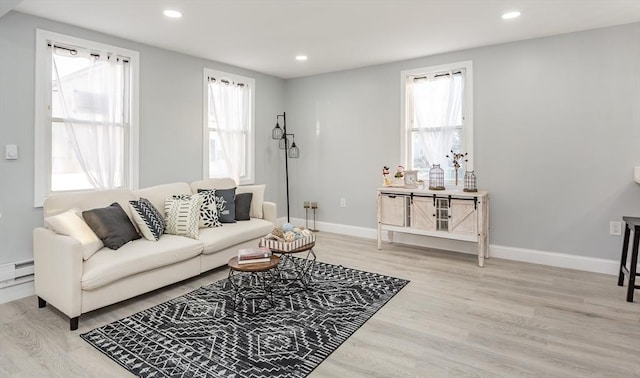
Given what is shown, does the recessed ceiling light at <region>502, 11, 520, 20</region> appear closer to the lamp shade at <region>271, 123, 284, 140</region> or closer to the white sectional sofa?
the white sectional sofa

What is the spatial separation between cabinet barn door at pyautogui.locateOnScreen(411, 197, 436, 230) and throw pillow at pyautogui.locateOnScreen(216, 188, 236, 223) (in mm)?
2205

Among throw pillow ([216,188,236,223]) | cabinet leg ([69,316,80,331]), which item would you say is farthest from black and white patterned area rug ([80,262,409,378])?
throw pillow ([216,188,236,223])

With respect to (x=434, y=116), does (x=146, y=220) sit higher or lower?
lower

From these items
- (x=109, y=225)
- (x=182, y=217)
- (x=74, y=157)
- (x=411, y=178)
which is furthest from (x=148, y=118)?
(x=411, y=178)

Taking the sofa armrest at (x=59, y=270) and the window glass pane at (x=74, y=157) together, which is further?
the window glass pane at (x=74, y=157)

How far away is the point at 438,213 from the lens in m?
4.24

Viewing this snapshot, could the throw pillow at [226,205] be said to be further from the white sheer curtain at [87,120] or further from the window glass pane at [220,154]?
the white sheer curtain at [87,120]

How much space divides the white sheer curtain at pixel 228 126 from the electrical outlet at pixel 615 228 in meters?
4.56

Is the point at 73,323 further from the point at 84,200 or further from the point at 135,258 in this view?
the point at 84,200

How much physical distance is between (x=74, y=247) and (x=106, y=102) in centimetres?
188

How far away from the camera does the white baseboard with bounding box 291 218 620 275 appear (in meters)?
3.75

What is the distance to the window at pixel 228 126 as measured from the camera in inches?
191

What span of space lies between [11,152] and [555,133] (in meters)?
5.39

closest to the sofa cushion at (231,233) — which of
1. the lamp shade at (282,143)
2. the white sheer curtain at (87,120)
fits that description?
the white sheer curtain at (87,120)
